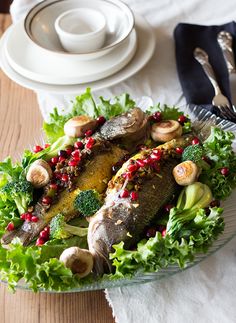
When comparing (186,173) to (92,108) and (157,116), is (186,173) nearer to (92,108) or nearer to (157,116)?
(157,116)

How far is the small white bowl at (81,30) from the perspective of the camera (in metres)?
2.46

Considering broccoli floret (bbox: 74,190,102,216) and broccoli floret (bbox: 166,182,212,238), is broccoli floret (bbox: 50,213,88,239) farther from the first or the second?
broccoli floret (bbox: 166,182,212,238)

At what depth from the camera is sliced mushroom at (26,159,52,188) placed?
72.0 inches

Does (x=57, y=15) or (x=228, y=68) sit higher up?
(x=57, y=15)

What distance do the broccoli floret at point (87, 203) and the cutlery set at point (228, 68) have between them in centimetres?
76

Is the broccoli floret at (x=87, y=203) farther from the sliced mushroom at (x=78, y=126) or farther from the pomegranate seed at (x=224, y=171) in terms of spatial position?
the pomegranate seed at (x=224, y=171)

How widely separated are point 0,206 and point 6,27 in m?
1.43

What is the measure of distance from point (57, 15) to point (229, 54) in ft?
2.89

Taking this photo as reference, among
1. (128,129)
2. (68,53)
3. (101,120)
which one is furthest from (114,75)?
(128,129)

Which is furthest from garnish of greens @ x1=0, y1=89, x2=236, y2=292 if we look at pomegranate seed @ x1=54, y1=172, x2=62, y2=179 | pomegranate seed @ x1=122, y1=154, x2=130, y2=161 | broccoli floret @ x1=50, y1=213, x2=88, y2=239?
pomegranate seed @ x1=122, y1=154, x2=130, y2=161

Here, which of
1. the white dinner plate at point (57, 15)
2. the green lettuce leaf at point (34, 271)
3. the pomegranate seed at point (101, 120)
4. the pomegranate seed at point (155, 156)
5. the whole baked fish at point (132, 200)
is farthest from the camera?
the white dinner plate at point (57, 15)

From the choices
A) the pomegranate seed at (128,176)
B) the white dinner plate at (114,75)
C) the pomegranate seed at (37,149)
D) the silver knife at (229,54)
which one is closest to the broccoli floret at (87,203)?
the pomegranate seed at (128,176)

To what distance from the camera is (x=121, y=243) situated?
1.56 metres

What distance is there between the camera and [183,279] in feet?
5.62
